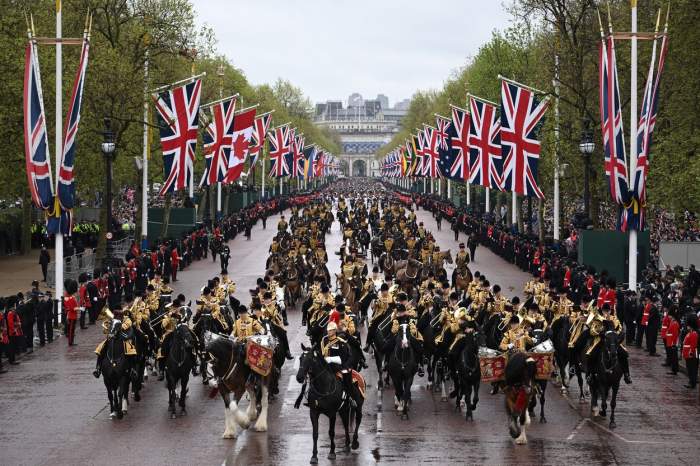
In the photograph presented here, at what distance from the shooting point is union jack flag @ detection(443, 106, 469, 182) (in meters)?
48.6

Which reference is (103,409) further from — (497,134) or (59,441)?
(497,134)

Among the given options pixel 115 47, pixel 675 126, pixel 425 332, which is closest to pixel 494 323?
pixel 425 332

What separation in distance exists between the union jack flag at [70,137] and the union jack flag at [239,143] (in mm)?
15478

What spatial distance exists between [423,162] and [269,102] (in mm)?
28981

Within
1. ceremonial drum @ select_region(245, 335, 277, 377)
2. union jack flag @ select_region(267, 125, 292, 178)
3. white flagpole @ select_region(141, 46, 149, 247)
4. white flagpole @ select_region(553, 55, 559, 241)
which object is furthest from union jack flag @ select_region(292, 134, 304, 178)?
ceremonial drum @ select_region(245, 335, 277, 377)

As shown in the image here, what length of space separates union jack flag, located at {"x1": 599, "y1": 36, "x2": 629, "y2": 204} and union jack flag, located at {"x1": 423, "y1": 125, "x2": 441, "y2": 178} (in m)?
41.0

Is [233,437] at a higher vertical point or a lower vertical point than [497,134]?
lower

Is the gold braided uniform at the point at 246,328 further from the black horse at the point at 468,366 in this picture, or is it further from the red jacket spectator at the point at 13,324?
the red jacket spectator at the point at 13,324

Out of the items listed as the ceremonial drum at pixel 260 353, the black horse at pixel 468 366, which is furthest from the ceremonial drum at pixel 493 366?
the ceremonial drum at pixel 260 353

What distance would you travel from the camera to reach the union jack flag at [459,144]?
159ft

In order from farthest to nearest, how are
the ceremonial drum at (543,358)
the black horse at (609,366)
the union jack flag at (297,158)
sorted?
the union jack flag at (297,158), the black horse at (609,366), the ceremonial drum at (543,358)

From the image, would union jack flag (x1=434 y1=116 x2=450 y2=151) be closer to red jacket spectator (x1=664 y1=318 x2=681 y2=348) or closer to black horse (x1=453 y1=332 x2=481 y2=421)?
red jacket spectator (x1=664 y1=318 x2=681 y2=348)

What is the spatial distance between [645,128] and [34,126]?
14.5m

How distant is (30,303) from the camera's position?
24828mm
